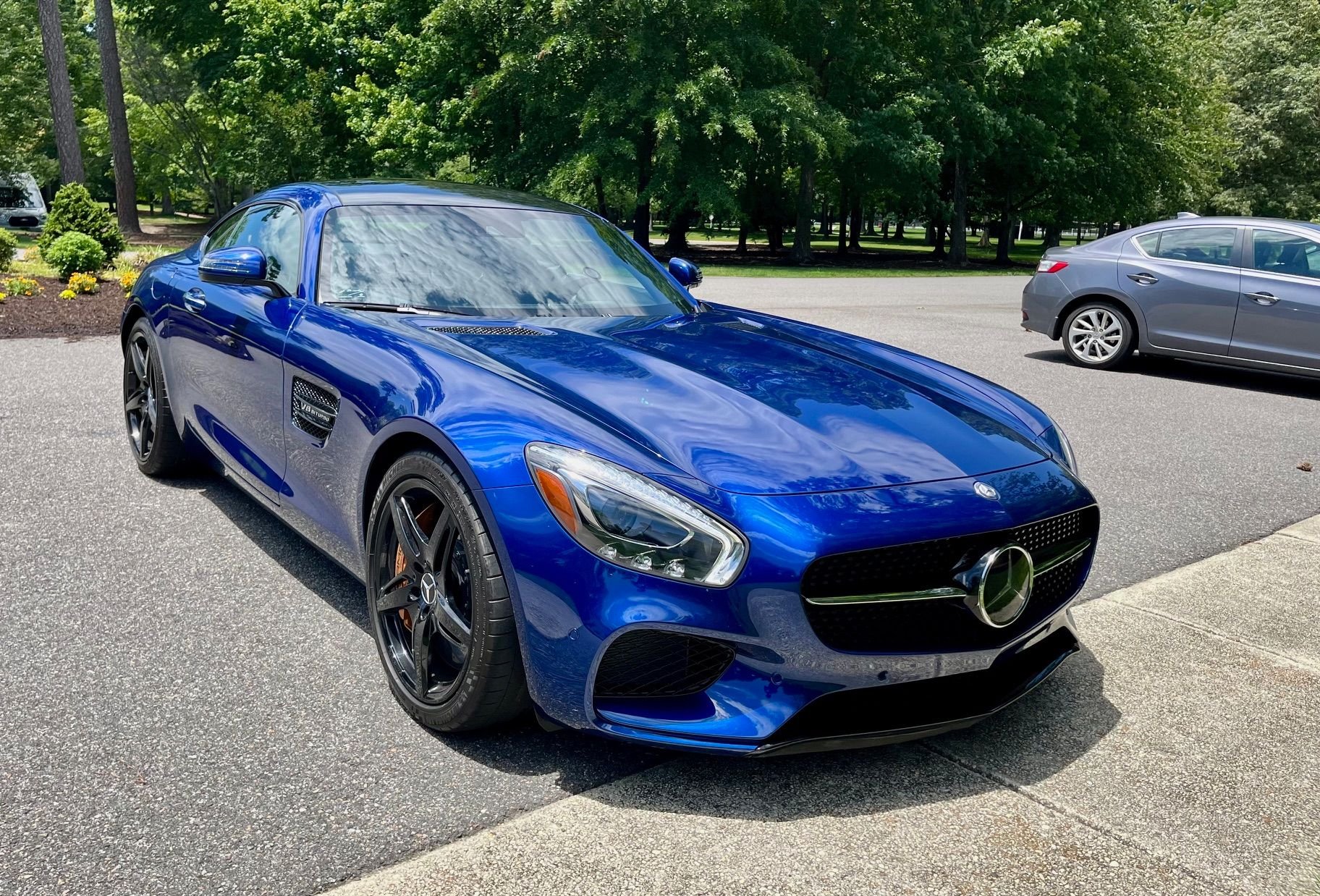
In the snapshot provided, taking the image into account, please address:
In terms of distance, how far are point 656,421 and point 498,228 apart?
1.68 m

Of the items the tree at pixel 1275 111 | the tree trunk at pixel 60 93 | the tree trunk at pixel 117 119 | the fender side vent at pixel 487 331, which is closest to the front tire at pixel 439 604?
the fender side vent at pixel 487 331

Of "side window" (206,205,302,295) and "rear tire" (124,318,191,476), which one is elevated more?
"side window" (206,205,302,295)

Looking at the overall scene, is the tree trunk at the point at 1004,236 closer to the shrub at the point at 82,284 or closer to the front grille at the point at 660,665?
the shrub at the point at 82,284

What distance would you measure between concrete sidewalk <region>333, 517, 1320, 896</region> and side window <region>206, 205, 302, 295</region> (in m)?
2.29

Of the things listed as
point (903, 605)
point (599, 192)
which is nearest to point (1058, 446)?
point (903, 605)

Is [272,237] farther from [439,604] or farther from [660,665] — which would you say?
[660,665]

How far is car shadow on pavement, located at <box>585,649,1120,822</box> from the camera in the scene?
2.70 metres

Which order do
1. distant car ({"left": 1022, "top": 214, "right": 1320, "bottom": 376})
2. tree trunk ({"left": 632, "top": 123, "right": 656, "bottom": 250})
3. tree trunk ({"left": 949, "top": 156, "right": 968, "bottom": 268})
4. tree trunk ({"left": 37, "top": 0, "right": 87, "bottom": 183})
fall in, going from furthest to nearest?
tree trunk ({"left": 949, "top": 156, "right": 968, "bottom": 268}) < tree trunk ({"left": 632, "top": 123, "right": 656, "bottom": 250}) < tree trunk ({"left": 37, "top": 0, "right": 87, "bottom": 183}) < distant car ({"left": 1022, "top": 214, "right": 1320, "bottom": 376})

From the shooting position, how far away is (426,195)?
14.3ft

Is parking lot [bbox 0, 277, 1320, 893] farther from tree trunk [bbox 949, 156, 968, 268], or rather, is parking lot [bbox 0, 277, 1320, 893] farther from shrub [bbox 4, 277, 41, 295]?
tree trunk [bbox 949, 156, 968, 268]

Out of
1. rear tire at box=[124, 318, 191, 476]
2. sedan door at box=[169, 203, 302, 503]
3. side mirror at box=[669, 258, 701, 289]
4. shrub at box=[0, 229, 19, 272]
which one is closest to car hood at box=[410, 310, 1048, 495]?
sedan door at box=[169, 203, 302, 503]

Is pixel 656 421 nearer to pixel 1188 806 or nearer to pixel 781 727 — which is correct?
pixel 781 727

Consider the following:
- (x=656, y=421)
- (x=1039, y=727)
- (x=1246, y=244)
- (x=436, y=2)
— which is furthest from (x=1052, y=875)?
(x=436, y=2)

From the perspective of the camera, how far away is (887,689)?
2.70 m
